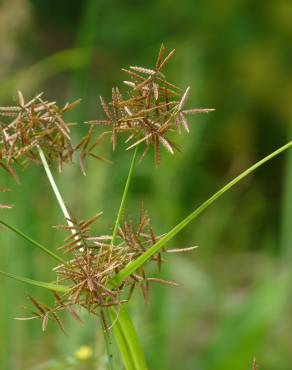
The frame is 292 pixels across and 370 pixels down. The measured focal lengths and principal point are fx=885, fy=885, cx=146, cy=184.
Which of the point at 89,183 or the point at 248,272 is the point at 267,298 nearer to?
the point at 89,183

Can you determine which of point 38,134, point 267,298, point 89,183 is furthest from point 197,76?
point 38,134

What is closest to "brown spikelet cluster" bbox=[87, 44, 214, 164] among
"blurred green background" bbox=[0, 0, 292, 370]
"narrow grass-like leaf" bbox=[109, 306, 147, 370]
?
"narrow grass-like leaf" bbox=[109, 306, 147, 370]

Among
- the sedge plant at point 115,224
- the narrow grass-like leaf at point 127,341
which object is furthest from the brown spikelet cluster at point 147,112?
the narrow grass-like leaf at point 127,341

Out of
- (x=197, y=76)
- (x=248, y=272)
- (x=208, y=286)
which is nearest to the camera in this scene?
(x=208, y=286)

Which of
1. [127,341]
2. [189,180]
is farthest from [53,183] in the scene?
[189,180]

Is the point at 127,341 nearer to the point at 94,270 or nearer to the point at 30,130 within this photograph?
the point at 94,270

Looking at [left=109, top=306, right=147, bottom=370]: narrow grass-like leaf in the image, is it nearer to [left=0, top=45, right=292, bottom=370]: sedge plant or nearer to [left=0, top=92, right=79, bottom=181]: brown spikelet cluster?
[left=0, top=45, right=292, bottom=370]: sedge plant

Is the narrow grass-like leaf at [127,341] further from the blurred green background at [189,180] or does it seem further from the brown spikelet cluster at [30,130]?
the blurred green background at [189,180]
